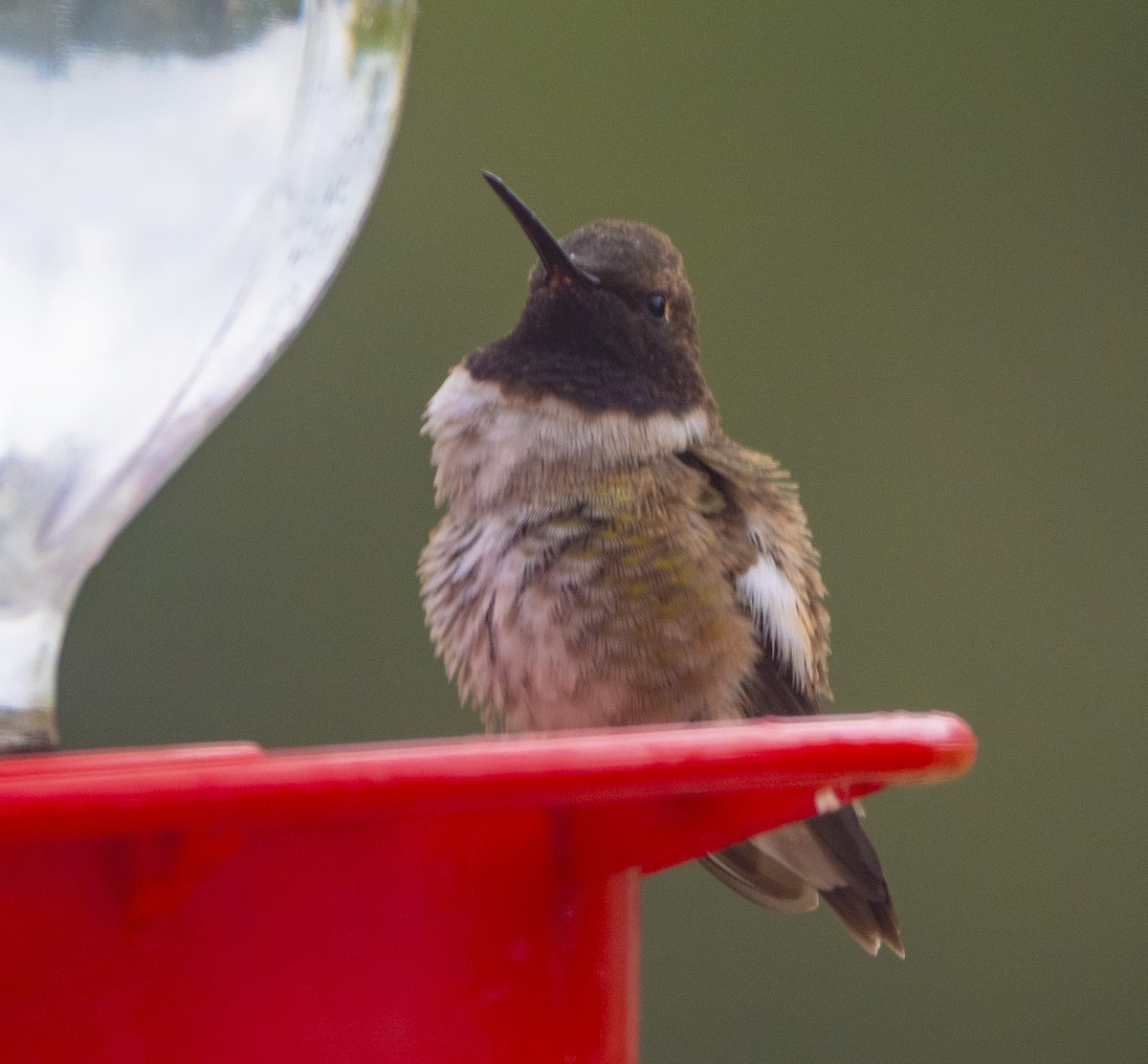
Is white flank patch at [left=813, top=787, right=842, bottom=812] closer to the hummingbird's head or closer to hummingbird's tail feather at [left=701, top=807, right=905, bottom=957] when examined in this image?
hummingbird's tail feather at [left=701, top=807, right=905, bottom=957]

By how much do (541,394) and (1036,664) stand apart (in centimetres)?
149

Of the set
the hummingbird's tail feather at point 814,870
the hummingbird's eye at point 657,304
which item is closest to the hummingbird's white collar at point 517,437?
the hummingbird's eye at point 657,304

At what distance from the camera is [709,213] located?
2.62m

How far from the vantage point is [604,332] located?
1.38m

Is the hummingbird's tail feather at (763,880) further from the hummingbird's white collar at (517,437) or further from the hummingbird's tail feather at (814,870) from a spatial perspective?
the hummingbird's white collar at (517,437)

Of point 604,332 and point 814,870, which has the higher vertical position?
point 604,332

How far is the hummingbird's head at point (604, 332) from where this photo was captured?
4.40 ft

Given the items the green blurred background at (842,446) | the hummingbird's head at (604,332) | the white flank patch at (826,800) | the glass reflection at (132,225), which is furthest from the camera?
the green blurred background at (842,446)

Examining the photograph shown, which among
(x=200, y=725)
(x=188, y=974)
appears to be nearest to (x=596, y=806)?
(x=188, y=974)

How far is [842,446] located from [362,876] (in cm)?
211

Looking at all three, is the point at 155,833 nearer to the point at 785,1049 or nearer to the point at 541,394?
the point at 541,394

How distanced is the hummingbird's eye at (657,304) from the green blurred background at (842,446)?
101 cm

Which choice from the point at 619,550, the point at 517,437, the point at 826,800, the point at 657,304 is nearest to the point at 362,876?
the point at 826,800

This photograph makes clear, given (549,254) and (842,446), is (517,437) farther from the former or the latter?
(842,446)
